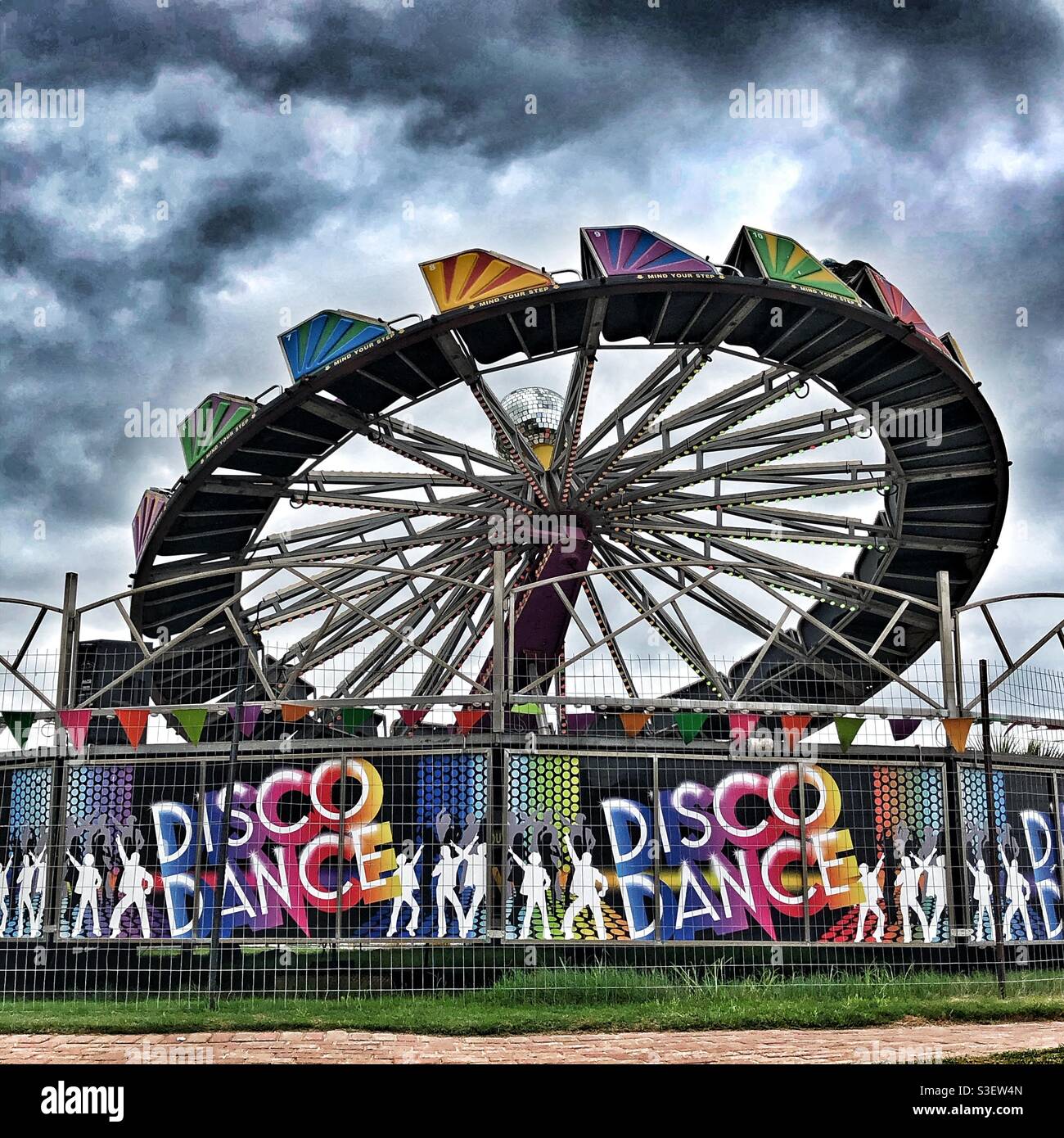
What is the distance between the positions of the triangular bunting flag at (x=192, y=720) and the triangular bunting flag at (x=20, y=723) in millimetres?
2646

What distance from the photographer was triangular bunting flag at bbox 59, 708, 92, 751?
15.7 m

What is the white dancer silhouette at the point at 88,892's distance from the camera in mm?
15383

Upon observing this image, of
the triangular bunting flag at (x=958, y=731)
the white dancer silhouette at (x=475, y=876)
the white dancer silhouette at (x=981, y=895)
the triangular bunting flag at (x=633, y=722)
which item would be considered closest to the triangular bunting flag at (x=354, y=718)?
the white dancer silhouette at (x=475, y=876)

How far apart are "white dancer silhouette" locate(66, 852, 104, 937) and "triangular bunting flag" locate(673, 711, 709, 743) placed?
8.40 metres

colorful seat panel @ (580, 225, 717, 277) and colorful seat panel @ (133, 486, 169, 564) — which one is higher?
colorful seat panel @ (580, 225, 717, 277)

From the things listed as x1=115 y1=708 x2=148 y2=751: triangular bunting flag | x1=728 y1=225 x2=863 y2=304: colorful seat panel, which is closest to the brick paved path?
x1=115 y1=708 x2=148 y2=751: triangular bunting flag

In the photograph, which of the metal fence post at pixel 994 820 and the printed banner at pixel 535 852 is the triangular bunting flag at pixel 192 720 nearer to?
the printed banner at pixel 535 852

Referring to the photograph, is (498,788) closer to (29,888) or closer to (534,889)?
(534,889)

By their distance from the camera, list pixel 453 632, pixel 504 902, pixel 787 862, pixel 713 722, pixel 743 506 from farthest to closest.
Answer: pixel 453 632, pixel 743 506, pixel 713 722, pixel 787 862, pixel 504 902

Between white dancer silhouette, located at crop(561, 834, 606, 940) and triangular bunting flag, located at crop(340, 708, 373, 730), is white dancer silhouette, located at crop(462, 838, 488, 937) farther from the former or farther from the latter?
triangular bunting flag, located at crop(340, 708, 373, 730)

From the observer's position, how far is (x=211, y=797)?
617 inches

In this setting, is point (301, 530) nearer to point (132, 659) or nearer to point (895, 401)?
point (132, 659)
